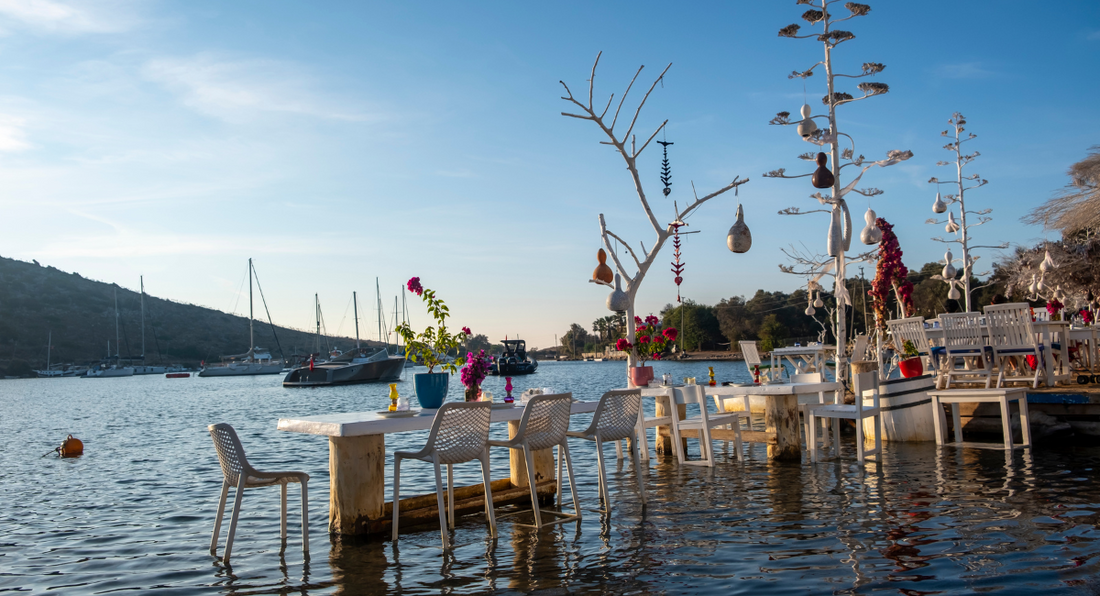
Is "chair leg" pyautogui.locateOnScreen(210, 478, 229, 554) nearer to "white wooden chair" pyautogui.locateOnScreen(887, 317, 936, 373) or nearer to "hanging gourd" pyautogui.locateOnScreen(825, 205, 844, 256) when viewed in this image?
"hanging gourd" pyautogui.locateOnScreen(825, 205, 844, 256)

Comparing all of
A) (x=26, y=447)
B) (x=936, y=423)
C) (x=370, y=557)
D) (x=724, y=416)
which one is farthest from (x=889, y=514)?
(x=26, y=447)

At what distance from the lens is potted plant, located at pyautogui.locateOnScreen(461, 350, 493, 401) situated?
6000 millimetres

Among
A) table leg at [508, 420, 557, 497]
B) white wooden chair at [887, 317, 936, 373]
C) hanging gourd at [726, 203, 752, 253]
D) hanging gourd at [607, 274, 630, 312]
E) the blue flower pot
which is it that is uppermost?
hanging gourd at [726, 203, 752, 253]

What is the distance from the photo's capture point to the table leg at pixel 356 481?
16.8ft

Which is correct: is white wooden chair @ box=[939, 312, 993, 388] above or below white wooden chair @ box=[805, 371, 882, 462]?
above

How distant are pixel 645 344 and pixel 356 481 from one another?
4112 millimetres

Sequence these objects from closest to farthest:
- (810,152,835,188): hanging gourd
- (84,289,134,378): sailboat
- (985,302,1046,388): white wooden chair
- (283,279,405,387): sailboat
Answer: (985,302,1046,388): white wooden chair
(810,152,835,188): hanging gourd
(283,279,405,387): sailboat
(84,289,134,378): sailboat

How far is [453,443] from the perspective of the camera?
493 cm

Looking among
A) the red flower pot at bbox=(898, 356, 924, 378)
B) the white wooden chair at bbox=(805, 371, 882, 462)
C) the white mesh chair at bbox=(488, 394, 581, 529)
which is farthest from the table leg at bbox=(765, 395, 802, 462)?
the white mesh chair at bbox=(488, 394, 581, 529)

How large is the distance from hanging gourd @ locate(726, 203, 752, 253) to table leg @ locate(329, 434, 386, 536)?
4.67m

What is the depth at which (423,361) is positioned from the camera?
6.01 metres

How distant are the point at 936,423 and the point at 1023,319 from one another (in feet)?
5.18

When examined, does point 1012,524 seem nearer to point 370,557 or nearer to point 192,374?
point 370,557

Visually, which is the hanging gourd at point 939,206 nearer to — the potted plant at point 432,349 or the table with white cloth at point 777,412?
the table with white cloth at point 777,412
